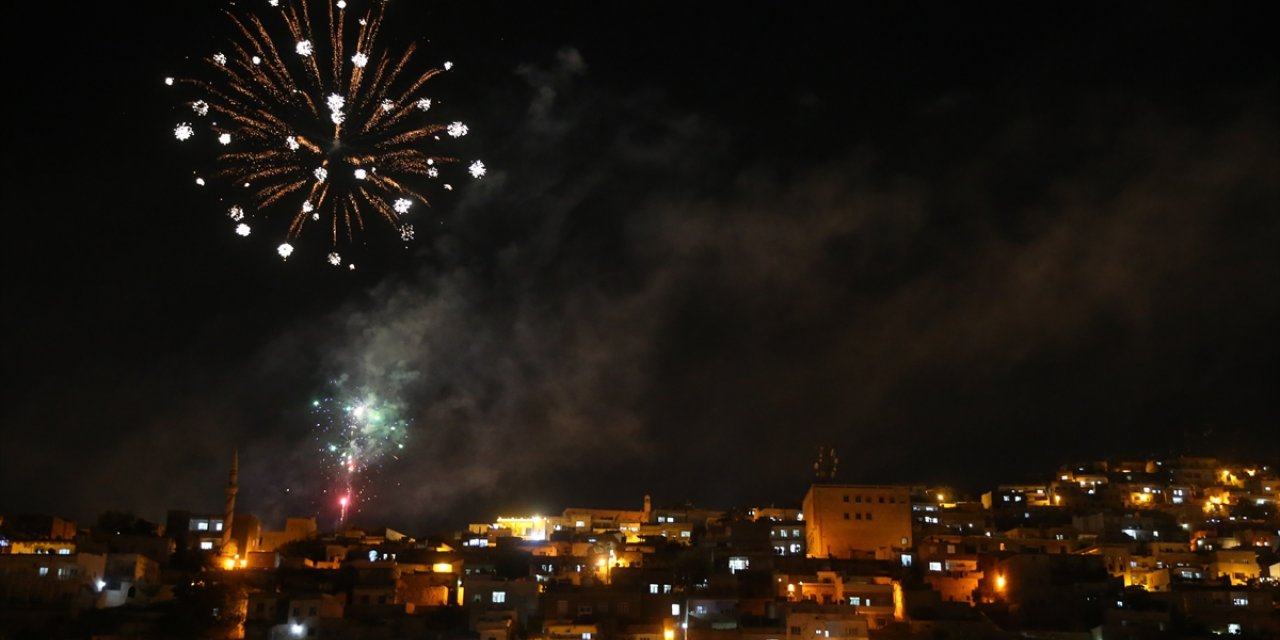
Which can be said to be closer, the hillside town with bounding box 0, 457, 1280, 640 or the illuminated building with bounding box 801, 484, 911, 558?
the hillside town with bounding box 0, 457, 1280, 640

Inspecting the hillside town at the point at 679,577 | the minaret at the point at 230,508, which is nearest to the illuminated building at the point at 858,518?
the hillside town at the point at 679,577

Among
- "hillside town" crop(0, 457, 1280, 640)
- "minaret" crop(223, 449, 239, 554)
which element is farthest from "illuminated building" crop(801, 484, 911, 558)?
"minaret" crop(223, 449, 239, 554)

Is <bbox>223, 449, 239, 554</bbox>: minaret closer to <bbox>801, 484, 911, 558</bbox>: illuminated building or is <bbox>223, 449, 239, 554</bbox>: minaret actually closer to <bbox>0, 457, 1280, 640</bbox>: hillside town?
<bbox>0, 457, 1280, 640</bbox>: hillside town

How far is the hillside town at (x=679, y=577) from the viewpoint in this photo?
3800cm

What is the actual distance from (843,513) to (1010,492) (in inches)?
666

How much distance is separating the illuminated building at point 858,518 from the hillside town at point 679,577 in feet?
0.29

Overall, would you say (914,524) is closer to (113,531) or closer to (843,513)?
(843,513)

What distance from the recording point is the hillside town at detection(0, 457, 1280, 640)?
38.0 meters

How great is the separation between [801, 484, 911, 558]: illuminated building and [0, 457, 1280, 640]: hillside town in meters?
0.09

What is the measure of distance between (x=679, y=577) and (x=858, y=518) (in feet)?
42.6

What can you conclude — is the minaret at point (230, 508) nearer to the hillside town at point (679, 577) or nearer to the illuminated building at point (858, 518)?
the hillside town at point (679, 577)

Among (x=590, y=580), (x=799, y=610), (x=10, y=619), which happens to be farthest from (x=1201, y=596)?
(x=10, y=619)

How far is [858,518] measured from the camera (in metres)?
55.0

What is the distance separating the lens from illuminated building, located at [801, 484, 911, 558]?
179 ft
